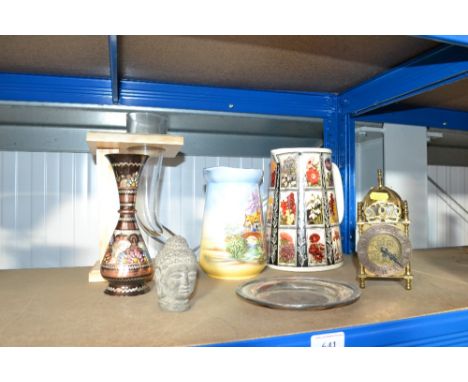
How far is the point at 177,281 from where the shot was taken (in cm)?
55

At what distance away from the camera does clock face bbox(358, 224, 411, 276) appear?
68 cm

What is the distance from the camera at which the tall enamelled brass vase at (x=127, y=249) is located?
651 millimetres

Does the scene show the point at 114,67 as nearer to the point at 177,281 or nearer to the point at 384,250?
the point at 177,281

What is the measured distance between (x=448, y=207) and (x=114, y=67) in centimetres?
149

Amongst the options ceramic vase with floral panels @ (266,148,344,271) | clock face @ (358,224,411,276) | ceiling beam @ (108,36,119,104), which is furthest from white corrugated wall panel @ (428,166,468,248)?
ceiling beam @ (108,36,119,104)

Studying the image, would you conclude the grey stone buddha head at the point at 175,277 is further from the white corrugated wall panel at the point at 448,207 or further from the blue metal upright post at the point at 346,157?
the white corrugated wall panel at the point at 448,207

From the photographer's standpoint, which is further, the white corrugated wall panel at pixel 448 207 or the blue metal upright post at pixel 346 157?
the white corrugated wall panel at pixel 448 207

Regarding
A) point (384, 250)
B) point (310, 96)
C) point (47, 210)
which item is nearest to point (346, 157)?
point (310, 96)

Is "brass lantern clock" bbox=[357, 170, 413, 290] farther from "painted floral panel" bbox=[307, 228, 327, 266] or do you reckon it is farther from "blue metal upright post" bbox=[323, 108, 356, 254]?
"blue metal upright post" bbox=[323, 108, 356, 254]

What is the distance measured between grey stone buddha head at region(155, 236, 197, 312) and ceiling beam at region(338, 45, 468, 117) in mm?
561

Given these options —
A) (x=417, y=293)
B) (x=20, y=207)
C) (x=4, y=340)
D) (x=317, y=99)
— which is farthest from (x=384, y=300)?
(x=20, y=207)

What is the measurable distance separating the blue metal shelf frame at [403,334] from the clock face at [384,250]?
14 cm

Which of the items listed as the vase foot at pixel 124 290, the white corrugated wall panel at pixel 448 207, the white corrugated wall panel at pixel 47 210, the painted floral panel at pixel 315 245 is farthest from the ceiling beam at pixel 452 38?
the white corrugated wall panel at pixel 448 207
